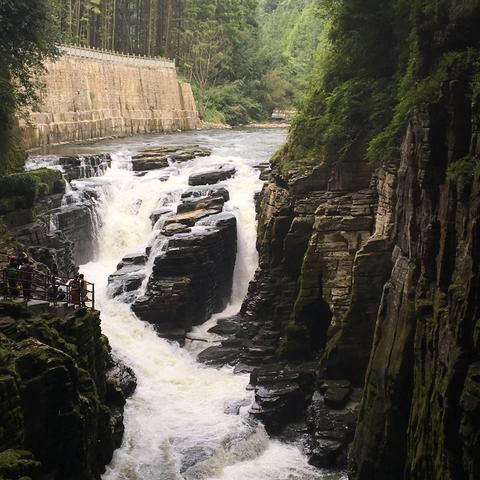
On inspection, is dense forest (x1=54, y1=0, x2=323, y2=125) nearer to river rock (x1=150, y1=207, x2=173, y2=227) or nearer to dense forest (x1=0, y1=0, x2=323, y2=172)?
dense forest (x1=0, y1=0, x2=323, y2=172)

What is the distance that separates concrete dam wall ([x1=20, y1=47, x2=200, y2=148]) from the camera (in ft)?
191

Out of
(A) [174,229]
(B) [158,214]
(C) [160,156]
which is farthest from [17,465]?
(C) [160,156]

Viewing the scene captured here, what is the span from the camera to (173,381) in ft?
85.6

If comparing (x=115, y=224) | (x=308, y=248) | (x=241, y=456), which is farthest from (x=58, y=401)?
(x=115, y=224)

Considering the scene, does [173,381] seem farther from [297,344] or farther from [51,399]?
[51,399]

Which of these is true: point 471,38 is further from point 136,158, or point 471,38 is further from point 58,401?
point 136,158

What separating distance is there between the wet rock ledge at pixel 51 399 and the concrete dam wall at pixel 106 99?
1355 inches

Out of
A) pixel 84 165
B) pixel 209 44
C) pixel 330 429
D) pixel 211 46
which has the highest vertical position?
pixel 209 44

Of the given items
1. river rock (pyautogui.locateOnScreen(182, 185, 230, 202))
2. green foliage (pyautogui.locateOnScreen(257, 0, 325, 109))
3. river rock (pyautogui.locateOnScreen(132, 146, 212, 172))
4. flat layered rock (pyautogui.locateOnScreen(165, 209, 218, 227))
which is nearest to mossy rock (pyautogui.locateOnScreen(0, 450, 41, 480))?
flat layered rock (pyautogui.locateOnScreen(165, 209, 218, 227))

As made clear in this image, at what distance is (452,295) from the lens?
1530 cm

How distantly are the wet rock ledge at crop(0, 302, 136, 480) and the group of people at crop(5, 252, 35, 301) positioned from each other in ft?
2.76

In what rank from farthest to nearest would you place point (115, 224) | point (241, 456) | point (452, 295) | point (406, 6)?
point (115, 224) < point (406, 6) < point (241, 456) < point (452, 295)

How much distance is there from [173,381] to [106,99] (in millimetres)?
46456

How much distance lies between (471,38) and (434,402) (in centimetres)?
870
